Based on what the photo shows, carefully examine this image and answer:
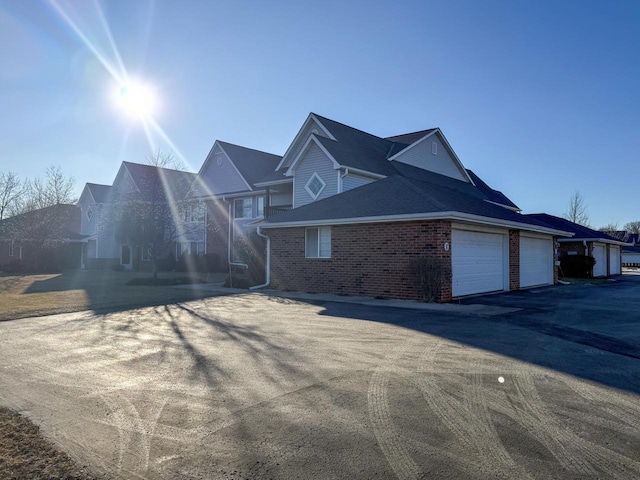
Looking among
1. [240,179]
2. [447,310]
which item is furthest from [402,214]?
[240,179]

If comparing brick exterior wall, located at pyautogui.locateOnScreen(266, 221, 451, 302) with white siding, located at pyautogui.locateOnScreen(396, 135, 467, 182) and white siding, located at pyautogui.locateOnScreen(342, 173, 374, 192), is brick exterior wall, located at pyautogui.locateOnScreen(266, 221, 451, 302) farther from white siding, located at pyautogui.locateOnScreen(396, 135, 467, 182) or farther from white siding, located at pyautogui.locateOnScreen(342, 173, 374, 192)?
white siding, located at pyautogui.locateOnScreen(396, 135, 467, 182)

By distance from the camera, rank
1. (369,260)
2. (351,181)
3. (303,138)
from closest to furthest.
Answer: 1. (369,260)
2. (351,181)
3. (303,138)

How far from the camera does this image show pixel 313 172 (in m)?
23.0

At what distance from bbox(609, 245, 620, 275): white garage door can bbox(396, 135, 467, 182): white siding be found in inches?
511

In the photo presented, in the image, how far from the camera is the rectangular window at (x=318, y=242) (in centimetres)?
1752

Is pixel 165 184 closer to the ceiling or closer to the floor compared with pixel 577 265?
closer to the ceiling

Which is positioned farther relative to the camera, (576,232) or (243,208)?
(243,208)

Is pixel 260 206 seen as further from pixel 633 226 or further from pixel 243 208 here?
pixel 633 226

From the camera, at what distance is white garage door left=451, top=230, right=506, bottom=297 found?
50.2 ft

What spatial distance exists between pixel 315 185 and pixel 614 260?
26.2 meters

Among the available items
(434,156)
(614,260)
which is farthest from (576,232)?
(434,156)

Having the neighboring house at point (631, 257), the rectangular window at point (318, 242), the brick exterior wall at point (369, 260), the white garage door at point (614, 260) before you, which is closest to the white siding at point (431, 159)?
the rectangular window at point (318, 242)

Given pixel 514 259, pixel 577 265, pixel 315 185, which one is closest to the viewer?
pixel 514 259

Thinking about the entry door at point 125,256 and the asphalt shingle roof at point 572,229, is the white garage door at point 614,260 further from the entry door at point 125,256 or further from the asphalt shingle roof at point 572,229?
the entry door at point 125,256
